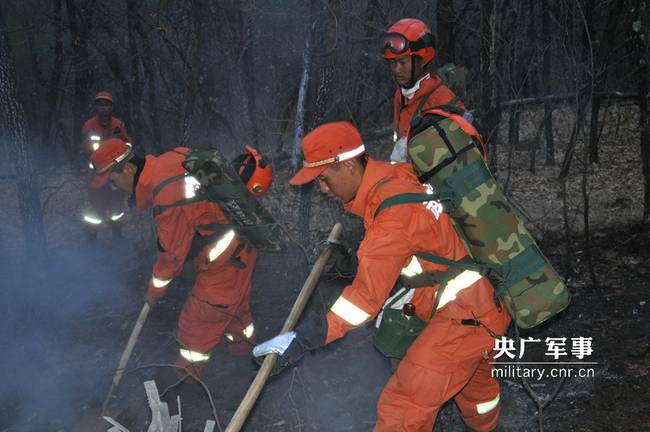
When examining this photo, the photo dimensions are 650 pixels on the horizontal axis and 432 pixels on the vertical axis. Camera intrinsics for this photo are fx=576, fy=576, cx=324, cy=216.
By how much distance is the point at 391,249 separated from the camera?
281cm

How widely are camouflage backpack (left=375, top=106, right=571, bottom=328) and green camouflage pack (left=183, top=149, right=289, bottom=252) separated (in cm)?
177

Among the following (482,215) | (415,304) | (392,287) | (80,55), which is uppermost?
(80,55)

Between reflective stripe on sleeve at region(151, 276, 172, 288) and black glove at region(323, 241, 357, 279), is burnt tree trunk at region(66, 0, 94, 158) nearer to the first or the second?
reflective stripe on sleeve at region(151, 276, 172, 288)

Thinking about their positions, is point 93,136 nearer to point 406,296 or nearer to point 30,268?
point 30,268

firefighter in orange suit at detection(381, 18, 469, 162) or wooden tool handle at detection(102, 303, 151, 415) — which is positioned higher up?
firefighter in orange suit at detection(381, 18, 469, 162)

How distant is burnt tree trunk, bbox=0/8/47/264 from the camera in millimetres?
5676

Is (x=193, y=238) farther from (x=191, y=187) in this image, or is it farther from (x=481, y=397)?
(x=481, y=397)

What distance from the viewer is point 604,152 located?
39.3 ft

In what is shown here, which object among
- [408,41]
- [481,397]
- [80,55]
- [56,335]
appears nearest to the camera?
[481,397]

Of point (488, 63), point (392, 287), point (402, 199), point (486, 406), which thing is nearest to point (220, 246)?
point (392, 287)

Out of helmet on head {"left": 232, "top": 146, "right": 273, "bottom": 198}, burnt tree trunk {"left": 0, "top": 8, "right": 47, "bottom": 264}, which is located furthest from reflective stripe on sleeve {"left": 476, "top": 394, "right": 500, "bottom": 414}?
burnt tree trunk {"left": 0, "top": 8, "right": 47, "bottom": 264}

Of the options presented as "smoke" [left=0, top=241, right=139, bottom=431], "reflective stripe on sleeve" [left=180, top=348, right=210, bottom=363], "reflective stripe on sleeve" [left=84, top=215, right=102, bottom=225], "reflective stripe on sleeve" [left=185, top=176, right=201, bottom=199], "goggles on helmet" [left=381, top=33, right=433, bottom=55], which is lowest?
"smoke" [left=0, top=241, right=139, bottom=431]

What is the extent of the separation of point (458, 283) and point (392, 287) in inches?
17.4

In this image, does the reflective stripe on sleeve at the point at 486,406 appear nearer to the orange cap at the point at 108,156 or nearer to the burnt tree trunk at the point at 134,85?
the orange cap at the point at 108,156
